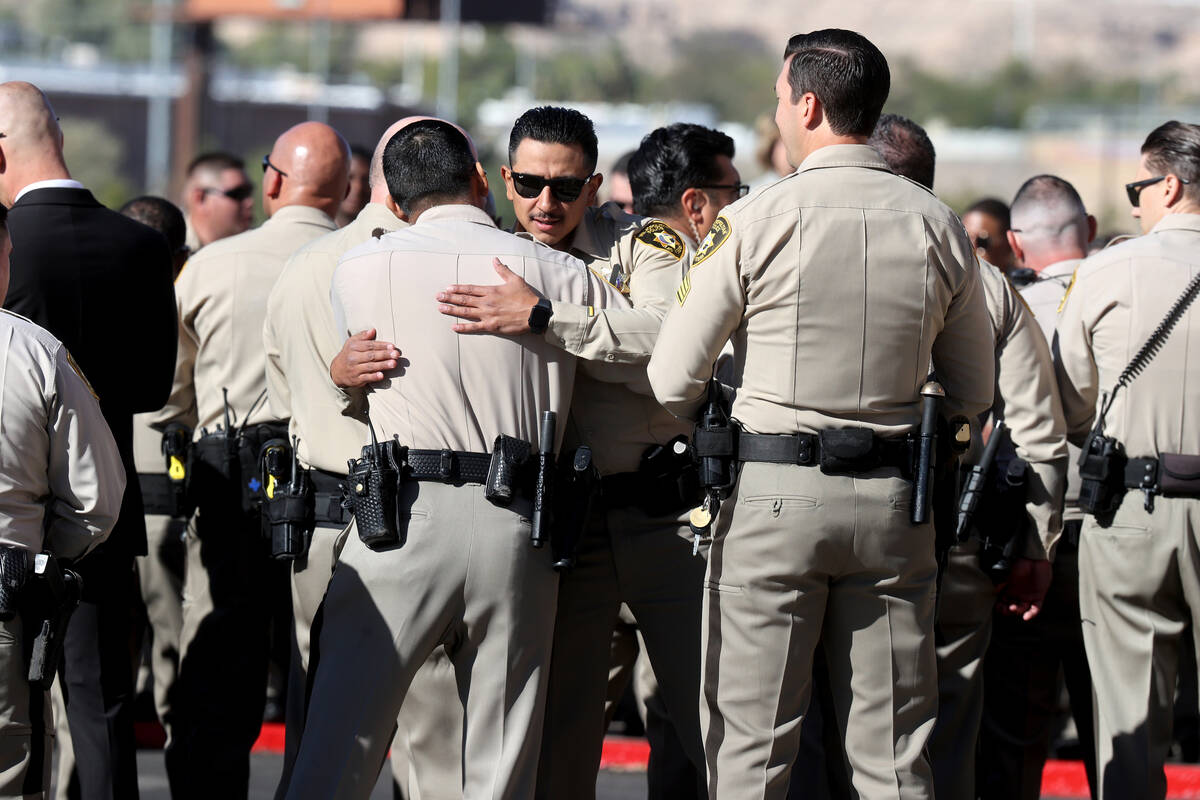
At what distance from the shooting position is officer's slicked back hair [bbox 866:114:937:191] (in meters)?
5.22

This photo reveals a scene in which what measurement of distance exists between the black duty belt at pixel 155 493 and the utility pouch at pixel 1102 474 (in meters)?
3.41

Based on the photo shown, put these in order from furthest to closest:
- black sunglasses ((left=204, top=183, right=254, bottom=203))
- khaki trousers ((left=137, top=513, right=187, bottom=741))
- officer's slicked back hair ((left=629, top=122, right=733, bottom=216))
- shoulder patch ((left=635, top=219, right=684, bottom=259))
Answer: black sunglasses ((left=204, top=183, right=254, bottom=203))
khaki trousers ((left=137, top=513, right=187, bottom=741))
officer's slicked back hair ((left=629, top=122, right=733, bottom=216))
shoulder patch ((left=635, top=219, right=684, bottom=259))

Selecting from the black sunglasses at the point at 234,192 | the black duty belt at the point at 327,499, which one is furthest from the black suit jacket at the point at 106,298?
the black sunglasses at the point at 234,192

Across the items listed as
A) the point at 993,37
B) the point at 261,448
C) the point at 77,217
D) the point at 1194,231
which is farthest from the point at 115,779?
the point at 993,37

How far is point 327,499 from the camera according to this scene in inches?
193

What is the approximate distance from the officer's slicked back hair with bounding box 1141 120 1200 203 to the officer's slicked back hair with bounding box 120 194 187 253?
3787 mm

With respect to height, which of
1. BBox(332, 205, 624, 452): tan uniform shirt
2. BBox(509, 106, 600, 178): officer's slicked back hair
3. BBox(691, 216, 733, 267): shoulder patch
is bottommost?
BBox(332, 205, 624, 452): tan uniform shirt

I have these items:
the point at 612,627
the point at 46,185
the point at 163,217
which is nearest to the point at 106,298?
the point at 46,185

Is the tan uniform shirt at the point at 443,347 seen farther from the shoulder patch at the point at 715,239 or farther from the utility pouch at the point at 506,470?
the shoulder patch at the point at 715,239

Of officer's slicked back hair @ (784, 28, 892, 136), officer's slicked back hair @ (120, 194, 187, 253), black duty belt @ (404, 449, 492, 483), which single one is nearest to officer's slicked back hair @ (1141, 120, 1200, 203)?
officer's slicked back hair @ (784, 28, 892, 136)

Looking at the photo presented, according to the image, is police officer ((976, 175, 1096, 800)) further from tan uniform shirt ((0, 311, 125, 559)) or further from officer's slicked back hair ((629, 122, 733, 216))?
tan uniform shirt ((0, 311, 125, 559))

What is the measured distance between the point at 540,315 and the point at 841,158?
87 centimetres

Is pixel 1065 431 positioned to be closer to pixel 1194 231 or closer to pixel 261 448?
pixel 1194 231

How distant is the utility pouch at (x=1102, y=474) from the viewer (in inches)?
195
